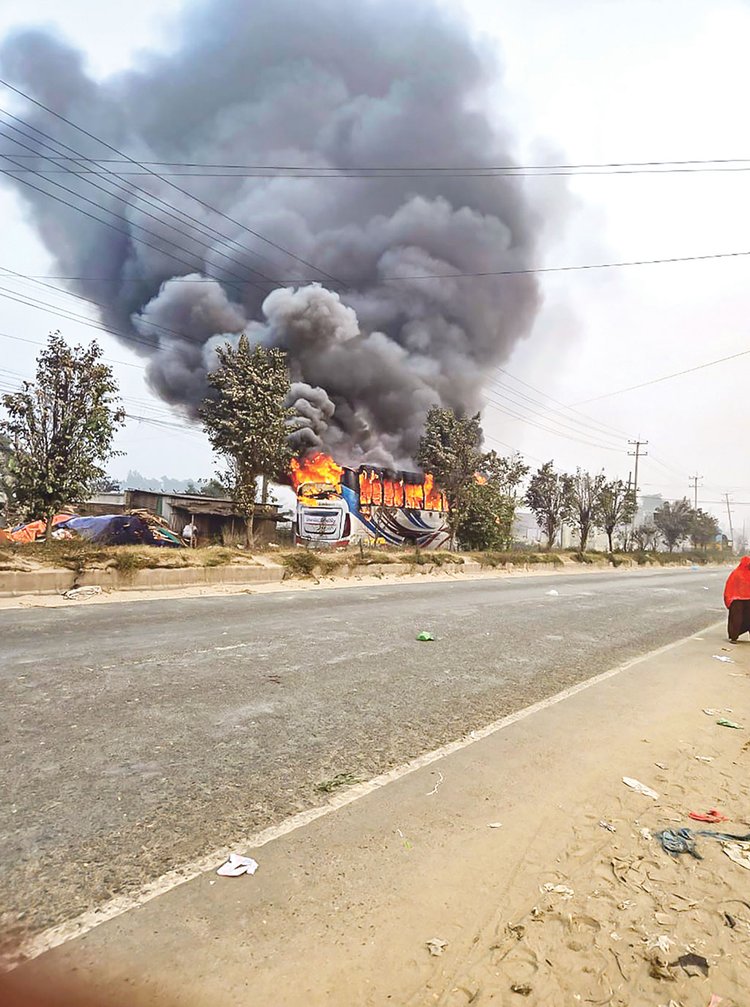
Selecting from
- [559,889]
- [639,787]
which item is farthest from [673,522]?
[559,889]

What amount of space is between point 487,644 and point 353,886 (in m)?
5.42

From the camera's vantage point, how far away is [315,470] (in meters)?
31.2

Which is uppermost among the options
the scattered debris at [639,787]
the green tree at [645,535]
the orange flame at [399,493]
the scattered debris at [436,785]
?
the orange flame at [399,493]

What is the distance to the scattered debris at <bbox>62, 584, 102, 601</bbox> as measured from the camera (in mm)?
10273

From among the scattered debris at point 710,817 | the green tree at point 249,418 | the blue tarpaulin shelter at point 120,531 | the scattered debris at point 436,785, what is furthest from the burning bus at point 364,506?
the scattered debris at point 710,817

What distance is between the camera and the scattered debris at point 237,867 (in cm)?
218

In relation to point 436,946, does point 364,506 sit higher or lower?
higher

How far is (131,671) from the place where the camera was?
509cm

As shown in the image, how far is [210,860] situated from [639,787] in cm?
250

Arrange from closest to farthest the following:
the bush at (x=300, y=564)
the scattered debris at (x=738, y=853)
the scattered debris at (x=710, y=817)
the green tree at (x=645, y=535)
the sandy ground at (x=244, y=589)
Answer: the scattered debris at (x=738, y=853)
the scattered debris at (x=710, y=817)
the sandy ground at (x=244, y=589)
the bush at (x=300, y=564)
the green tree at (x=645, y=535)

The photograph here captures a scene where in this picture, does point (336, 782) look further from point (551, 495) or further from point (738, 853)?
point (551, 495)

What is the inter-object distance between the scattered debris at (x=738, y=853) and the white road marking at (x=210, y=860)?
1.56 m

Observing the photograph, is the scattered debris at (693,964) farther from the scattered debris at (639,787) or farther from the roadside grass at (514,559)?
the roadside grass at (514,559)

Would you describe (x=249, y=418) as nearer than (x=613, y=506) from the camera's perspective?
Yes
